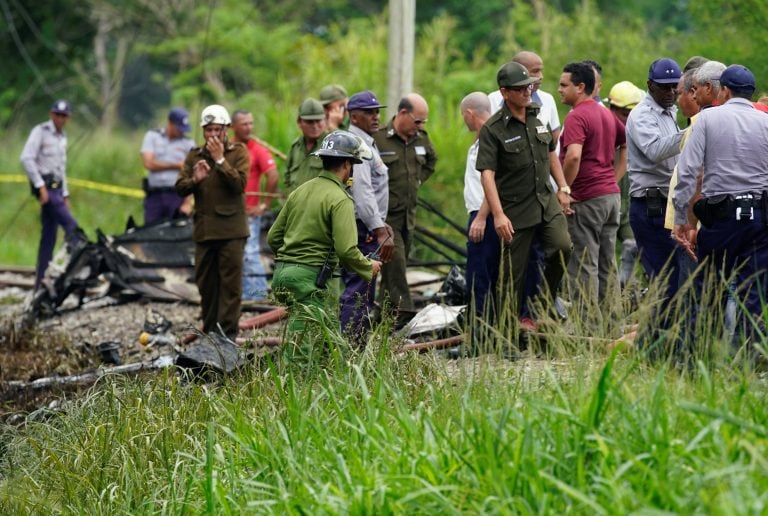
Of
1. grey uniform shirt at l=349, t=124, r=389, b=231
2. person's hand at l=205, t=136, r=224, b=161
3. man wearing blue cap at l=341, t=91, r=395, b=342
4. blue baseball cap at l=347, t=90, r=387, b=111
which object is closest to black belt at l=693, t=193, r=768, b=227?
man wearing blue cap at l=341, t=91, r=395, b=342

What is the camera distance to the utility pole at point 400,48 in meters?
15.4

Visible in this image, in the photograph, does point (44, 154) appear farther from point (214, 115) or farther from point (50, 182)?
point (214, 115)

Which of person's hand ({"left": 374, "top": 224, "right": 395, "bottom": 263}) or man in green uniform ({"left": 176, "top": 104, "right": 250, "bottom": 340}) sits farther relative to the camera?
man in green uniform ({"left": 176, "top": 104, "right": 250, "bottom": 340})

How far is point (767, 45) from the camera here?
1521 centimetres

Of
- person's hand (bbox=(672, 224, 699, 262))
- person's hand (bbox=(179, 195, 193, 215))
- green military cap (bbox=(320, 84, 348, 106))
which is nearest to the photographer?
person's hand (bbox=(672, 224, 699, 262))

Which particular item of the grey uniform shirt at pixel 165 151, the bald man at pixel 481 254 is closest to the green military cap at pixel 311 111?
the bald man at pixel 481 254

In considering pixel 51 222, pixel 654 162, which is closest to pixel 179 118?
pixel 51 222

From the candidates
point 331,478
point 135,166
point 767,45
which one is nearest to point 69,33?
point 135,166

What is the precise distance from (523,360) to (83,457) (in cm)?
265

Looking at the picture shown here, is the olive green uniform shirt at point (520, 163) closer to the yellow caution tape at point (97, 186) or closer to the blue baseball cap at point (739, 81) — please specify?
the blue baseball cap at point (739, 81)

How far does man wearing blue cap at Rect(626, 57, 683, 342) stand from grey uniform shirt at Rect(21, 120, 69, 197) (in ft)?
26.7

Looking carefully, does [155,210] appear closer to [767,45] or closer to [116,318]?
[116,318]

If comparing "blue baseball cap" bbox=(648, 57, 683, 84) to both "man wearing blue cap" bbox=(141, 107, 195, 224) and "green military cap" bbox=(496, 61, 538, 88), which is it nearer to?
"green military cap" bbox=(496, 61, 538, 88)

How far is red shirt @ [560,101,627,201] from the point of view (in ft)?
33.4
